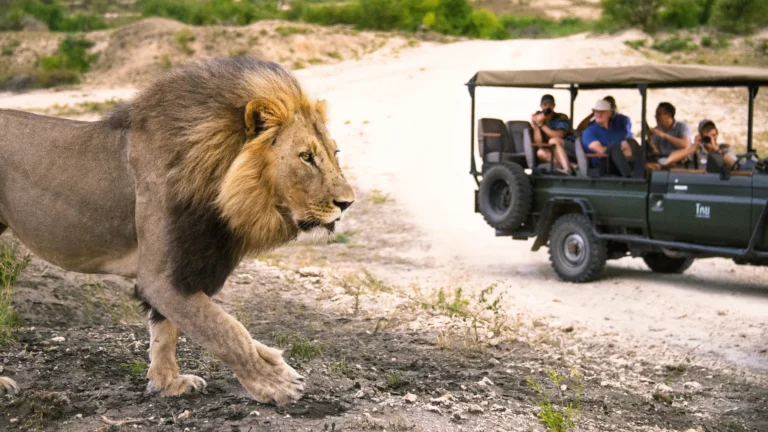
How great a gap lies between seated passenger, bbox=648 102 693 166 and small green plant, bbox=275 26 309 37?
95.3 ft

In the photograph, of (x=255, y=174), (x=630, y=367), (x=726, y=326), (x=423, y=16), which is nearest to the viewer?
(x=255, y=174)

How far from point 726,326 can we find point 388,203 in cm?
809

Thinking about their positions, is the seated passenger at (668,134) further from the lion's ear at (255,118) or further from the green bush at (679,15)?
the green bush at (679,15)

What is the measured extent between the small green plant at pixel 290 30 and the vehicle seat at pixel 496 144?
27.5 meters

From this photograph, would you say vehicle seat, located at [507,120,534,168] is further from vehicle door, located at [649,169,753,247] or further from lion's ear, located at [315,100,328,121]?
lion's ear, located at [315,100,328,121]

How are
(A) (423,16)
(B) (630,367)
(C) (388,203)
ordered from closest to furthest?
(B) (630,367) < (C) (388,203) < (A) (423,16)

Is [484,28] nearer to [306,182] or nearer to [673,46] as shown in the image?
[673,46]

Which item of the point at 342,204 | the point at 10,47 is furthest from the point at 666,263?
the point at 10,47

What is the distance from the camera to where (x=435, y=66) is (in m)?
29.8

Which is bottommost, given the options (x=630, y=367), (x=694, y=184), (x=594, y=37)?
(x=630, y=367)

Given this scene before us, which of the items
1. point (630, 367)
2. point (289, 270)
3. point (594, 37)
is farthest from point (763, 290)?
point (594, 37)

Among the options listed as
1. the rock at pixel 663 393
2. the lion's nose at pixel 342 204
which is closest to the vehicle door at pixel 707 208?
the rock at pixel 663 393

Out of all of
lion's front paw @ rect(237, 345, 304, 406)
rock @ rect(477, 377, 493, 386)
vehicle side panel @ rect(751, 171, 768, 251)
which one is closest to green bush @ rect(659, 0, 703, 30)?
vehicle side panel @ rect(751, 171, 768, 251)

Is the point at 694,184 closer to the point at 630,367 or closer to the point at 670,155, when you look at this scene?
the point at 670,155
